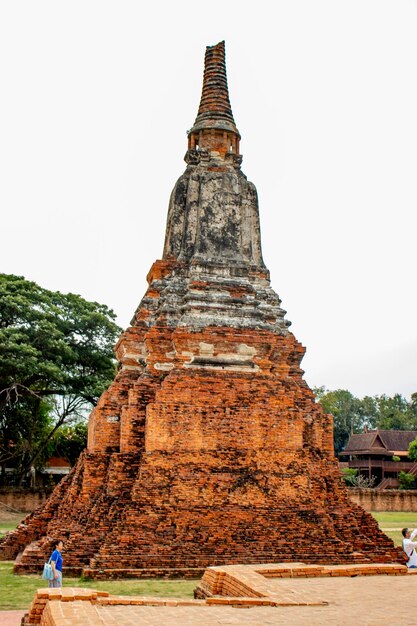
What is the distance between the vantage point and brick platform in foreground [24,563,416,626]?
22.2 feet

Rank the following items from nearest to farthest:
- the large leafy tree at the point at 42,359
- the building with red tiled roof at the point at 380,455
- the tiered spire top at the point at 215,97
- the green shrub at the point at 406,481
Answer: the tiered spire top at the point at 215,97, the large leafy tree at the point at 42,359, the green shrub at the point at 406,481, the building with red tiled roof at the point at 380,455

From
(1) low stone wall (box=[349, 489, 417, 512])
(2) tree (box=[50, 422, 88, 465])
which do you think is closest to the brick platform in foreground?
(1) low stone wall (box=[349, 489, 417, 512])

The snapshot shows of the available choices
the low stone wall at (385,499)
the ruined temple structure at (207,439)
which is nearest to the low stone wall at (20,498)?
the low stone wall at (385,499)

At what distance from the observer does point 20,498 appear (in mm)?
29969

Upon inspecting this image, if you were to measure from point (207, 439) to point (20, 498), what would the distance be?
64.5ft

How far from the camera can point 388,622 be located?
6.68 m

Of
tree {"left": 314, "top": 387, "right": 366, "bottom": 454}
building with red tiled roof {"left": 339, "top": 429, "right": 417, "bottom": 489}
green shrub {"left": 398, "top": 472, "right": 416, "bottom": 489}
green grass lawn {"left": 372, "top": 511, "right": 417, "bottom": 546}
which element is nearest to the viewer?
green grass lawn {"left": 372, "top": 511, "right": 417, "bottom": 546}

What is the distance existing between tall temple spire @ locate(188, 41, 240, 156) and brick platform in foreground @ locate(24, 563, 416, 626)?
10.5m

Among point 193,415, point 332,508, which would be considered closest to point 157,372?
point 193,415

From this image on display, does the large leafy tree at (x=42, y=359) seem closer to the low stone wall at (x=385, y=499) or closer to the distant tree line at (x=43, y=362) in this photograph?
the distant tree line at (x=43, y=362)

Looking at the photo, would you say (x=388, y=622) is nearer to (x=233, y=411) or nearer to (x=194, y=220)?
(x=233, y=411)

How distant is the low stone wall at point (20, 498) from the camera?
1171 inches

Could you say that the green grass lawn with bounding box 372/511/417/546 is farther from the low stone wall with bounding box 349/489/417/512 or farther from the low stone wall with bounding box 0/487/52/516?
the low stone wall with bounding box 0/487/52/516

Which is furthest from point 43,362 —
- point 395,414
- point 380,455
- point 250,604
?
point 395,414
